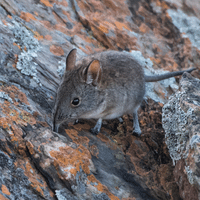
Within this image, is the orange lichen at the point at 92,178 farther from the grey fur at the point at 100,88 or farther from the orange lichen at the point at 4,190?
the orange lichen at the point at 4,190

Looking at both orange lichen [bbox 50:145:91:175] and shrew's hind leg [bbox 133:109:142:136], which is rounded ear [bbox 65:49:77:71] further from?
shrew's hind leg [bbox 133:109:142:136]

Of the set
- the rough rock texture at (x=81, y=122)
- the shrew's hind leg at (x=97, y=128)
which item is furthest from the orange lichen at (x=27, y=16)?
the shrew's hind leg at (x=97, y=128)

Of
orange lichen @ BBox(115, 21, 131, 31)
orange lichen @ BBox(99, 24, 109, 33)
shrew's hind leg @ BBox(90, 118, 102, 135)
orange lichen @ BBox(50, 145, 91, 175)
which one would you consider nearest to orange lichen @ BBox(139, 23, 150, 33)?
orange lichen @ BBox(115, 21, 131, 31)

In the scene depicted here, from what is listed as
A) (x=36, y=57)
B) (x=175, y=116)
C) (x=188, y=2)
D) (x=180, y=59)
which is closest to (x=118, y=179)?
(x=175, y=116)

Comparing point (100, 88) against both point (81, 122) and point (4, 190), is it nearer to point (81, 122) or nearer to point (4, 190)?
point (81, 122)

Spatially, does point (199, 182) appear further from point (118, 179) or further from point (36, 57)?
point (36, 57)

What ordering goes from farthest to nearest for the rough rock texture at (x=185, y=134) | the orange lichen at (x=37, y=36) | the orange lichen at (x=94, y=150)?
the orange lichen at (x=37, y=36), the orange lichen at (x=94, y=150), the rough rock texture at (x=185, y=134)
